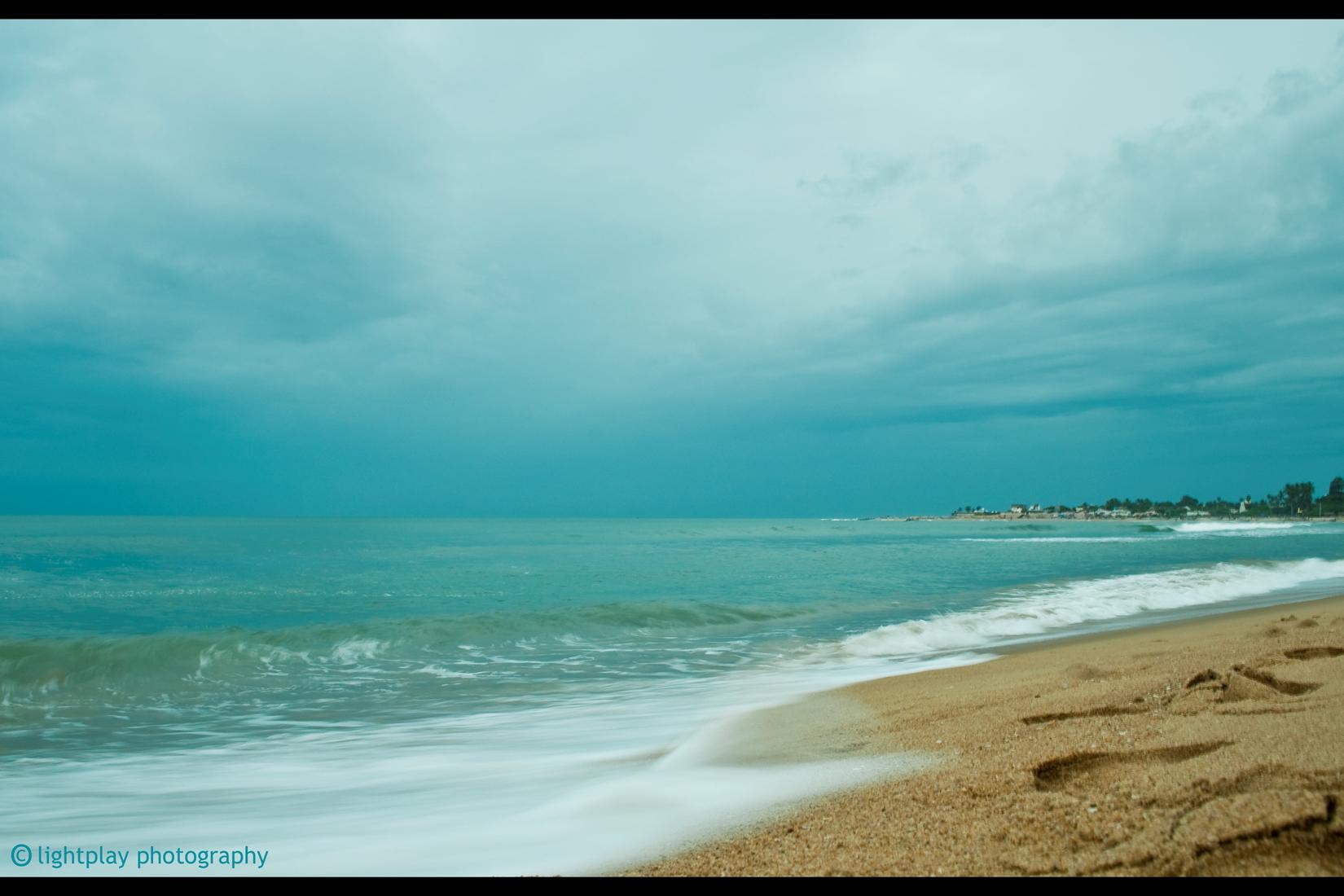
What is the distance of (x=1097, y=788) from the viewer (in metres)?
3.28

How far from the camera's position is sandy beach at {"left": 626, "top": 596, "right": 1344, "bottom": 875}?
2.62 meters

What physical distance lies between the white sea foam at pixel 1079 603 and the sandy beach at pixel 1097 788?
20.9ft

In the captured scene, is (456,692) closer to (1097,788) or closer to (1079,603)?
(1097,788)

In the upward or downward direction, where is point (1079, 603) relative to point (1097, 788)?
downward

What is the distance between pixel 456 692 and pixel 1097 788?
308 inches

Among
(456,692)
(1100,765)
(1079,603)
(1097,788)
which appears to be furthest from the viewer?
(1079,603)

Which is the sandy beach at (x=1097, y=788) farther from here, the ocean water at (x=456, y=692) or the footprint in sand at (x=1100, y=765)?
the ocean water at (x=456, y=692)

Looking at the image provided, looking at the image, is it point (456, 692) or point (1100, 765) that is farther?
point (456, 692)

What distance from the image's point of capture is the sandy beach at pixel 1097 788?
262cm

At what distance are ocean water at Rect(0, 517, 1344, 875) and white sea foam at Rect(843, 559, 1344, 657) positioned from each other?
0.09 meters

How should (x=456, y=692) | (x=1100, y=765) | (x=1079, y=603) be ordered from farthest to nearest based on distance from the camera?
(x=1079, y=603) < (x=456, y=692) < (x=1100, y=765)

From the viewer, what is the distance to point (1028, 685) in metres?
6.43

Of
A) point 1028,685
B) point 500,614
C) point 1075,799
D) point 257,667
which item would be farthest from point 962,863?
point 500,614

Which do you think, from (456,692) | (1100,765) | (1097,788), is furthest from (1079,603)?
(1097,788)
